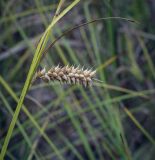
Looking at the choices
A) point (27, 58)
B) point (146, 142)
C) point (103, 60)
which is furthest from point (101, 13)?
point (146, 142)

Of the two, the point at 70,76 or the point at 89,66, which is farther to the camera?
the point at 89,66

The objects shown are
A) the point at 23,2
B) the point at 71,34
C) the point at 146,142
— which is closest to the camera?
the point at 146,142

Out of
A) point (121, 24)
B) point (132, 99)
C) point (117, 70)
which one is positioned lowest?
point (132, 99)

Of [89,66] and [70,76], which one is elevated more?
[70,76]

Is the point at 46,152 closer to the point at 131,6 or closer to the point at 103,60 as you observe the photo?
the point at 103,60

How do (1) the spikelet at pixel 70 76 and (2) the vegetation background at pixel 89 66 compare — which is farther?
(2) the vegetation background at pixel 89 66

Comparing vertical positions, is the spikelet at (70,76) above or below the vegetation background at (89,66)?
above

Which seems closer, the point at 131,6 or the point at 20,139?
the point at 20,139

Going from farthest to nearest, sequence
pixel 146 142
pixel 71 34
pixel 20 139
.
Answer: pixel 71 34 < pixel 146 142 < pixel 20 139

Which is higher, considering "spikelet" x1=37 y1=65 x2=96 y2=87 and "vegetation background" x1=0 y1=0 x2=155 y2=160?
"spikelet" x1=37 y1=65 x2=96 y2=87

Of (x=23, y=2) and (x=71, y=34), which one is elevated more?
(x=23, y=2)

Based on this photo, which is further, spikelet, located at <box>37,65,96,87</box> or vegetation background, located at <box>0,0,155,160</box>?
vegetation background, located at <box>0,0,155,160</box>
